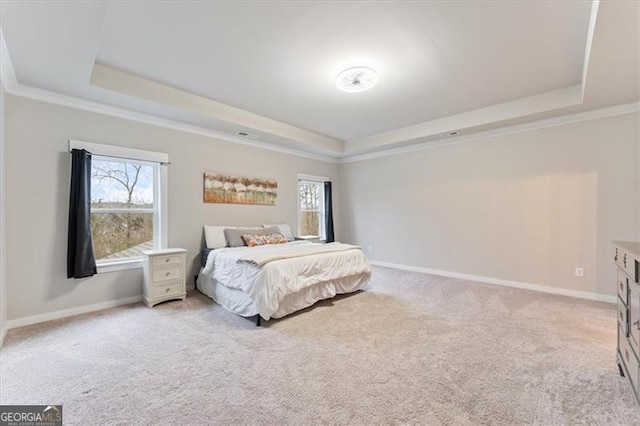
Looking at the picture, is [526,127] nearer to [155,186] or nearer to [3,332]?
[155,186]

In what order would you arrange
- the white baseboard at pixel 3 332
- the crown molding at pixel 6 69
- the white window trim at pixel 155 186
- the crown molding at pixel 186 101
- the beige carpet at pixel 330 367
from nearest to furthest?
the beige carpet at pixel 330 367 → the crown molding at pixel 6 69 → the white baseboard at pixel 3 332 → the crown molding at pixel 186 101 → the white window trim at pixel 155 186

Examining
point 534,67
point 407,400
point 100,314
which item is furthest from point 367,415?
point 534,67

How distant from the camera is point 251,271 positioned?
305cm

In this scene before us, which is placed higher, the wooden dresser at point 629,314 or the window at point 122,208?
the window at point 122,208

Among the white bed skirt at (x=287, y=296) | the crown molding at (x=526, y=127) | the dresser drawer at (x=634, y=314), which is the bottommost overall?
the white bed skirt at (x=287, y=296)

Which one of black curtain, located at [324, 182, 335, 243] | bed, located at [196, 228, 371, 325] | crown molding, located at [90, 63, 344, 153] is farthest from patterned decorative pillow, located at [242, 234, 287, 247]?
black curtain, located at [324, 182, 335, 243]

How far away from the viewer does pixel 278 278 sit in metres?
2.97

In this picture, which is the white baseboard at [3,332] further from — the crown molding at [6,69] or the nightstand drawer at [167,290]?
the crown molding at [6,69]

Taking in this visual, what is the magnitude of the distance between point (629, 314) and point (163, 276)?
4273mm

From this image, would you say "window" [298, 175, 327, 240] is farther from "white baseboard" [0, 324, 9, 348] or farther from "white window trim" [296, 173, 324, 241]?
"white baseboard" [0, 324, 9, 348]

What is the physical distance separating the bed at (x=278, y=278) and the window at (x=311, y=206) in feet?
6.95

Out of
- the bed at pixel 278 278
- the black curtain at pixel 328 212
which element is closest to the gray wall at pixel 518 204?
the black curtain at pixel 328 212

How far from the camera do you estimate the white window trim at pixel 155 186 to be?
11.0 feet

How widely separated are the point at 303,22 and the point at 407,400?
278 centimetres
